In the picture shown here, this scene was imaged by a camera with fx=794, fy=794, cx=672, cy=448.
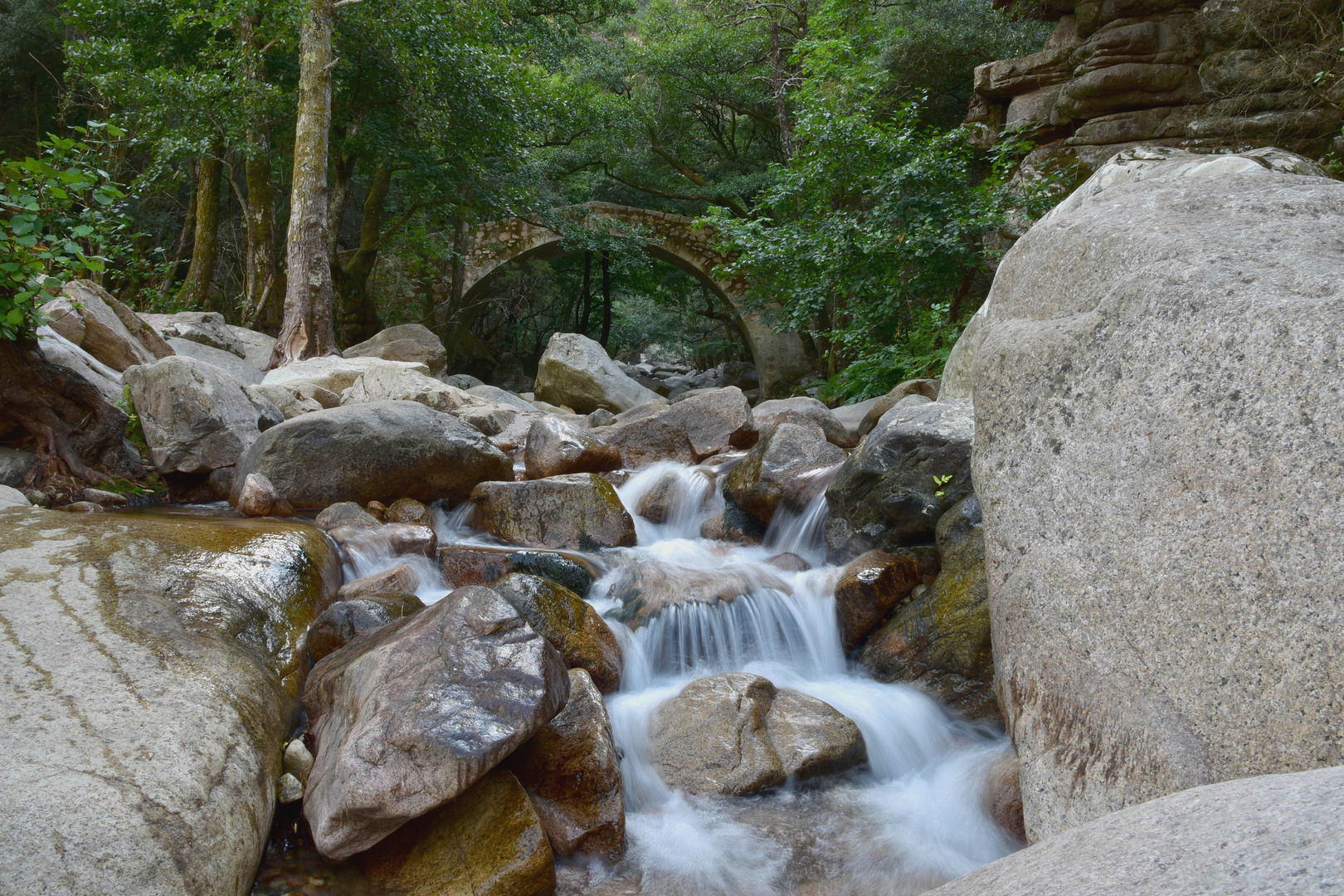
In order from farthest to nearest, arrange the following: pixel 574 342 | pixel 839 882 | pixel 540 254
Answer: pixel 540 254
pixel 574 342
pixel 839 882

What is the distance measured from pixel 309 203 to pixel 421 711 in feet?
29.7

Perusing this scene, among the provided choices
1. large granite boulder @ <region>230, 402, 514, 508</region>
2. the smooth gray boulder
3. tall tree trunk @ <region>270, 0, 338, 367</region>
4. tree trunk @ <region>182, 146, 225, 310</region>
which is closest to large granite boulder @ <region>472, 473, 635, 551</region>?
large granite boulder @ <region>230, 402, 514, 508</region>

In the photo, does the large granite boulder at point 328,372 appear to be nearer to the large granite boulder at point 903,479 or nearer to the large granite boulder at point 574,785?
the large granite boulder at point 903,479

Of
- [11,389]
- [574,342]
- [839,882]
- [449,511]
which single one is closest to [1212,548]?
[839,882]

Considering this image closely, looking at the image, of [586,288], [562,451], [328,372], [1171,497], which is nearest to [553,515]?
[562,451]

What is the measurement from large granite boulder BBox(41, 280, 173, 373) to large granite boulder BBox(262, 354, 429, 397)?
1.21 meters

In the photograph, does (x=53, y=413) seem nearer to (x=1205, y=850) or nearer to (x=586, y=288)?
(x=1205, y=850)

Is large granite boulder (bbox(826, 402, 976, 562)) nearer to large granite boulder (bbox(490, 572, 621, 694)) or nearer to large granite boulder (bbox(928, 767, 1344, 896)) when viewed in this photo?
large granite boulder (bbox(490, 572, 621, 694))

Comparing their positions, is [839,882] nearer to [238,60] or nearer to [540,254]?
[238,60]

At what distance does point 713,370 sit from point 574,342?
1416 cm

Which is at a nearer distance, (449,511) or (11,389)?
(11,389)

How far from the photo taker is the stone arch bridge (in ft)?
60.2

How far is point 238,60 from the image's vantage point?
10.2m

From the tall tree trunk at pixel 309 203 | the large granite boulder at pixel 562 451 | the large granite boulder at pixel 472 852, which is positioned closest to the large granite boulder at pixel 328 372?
the tall tree trunk at pixel 309 203
